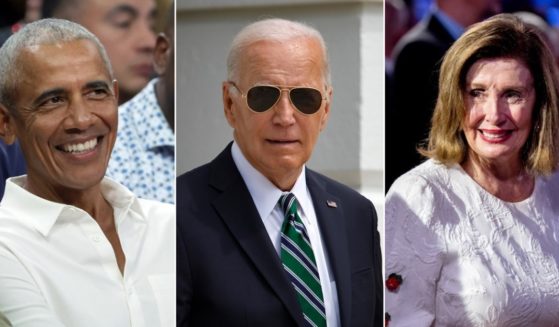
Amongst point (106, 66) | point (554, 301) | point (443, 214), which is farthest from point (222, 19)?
point (554, 301)

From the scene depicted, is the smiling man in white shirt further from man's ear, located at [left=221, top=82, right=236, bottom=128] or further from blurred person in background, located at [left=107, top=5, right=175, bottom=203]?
man's ear, located at [left=221, top=82, right=236, bottom=128]

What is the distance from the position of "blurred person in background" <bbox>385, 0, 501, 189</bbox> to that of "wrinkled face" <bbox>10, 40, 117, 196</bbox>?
1391 mm

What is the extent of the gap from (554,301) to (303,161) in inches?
53.0

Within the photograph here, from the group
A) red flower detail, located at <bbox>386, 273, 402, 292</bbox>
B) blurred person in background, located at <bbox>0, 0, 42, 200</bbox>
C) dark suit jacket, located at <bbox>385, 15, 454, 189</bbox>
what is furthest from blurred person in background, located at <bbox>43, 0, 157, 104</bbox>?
red flower detail, located at <bbox>386, 273, 402, 292</bbox>

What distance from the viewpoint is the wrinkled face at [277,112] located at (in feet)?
18.4

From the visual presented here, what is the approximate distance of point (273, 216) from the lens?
18.6 feet

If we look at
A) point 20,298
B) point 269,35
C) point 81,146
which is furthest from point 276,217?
point 20,298

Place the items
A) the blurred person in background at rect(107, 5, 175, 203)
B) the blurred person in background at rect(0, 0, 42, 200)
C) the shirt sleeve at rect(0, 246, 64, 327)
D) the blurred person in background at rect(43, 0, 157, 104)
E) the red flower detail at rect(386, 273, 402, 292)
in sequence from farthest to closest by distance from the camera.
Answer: the red flower detail at rect(386, 273, 402, 292) → the blurred person in background at rect(107, 5, 175, 203) → the blurred person in background at rect(43, 0, 157, 104) → the blurred person in background at rect(0, 0, 42, 200) → the shirt sleeve at rect(0, 246, 64, 327)

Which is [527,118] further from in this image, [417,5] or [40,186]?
[40,186]

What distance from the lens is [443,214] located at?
5.77 metres

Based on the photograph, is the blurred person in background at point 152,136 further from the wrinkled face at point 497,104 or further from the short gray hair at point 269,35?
the wrinkled face at point 497,104

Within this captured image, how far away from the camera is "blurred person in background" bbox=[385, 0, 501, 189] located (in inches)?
229

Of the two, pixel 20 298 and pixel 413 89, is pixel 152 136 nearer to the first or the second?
pixel 20 298

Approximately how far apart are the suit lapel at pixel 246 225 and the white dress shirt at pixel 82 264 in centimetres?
29
